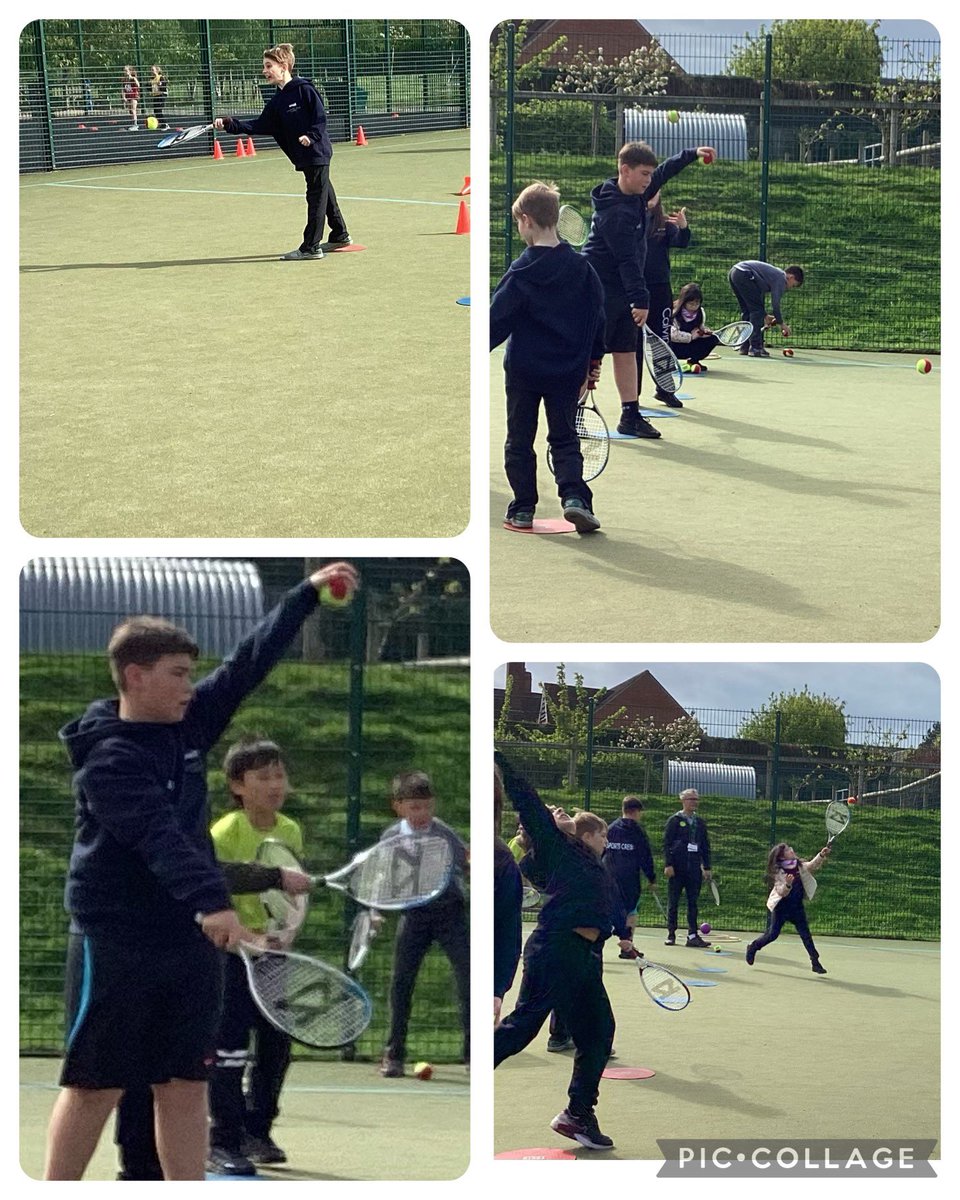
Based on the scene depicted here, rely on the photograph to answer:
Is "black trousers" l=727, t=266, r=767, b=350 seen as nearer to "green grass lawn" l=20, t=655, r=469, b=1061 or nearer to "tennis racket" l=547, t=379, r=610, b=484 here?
"tennis racket" l=547, t=379, r=610, b=484

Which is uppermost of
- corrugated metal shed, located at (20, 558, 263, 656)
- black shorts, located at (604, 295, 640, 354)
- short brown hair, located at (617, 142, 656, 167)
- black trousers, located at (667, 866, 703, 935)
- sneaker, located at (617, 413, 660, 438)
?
short brown hair, located at (617, 142, 656, 167)

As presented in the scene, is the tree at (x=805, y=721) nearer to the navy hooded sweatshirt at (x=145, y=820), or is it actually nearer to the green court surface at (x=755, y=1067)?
the green court surface at (x=755, y=1067)

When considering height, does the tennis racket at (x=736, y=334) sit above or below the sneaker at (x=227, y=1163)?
above

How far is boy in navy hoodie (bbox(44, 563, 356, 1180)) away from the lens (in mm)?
2797

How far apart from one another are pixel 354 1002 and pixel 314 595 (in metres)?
0.92

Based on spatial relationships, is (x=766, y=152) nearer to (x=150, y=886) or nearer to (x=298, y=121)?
(x=298, y=121)

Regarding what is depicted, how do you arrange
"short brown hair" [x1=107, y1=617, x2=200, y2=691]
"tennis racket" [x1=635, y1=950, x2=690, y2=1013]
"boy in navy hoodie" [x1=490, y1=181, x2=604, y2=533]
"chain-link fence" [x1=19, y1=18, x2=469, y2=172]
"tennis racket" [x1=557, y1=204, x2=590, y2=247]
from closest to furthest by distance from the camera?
"short brown hair" [x1=107, y1=617, x2=200, y2=691]
"tennis racket" [x1=635, y1=950, x2=690, y2=1013]
"boy in navy hoodie" [x1=490, y1=181, x2=604, y2=533]
"tennis racket" [x1=557, y1=204, x2=590, y2=247]
"chain-link fence" [x1=19, y1=18, x2=469, y2=172]

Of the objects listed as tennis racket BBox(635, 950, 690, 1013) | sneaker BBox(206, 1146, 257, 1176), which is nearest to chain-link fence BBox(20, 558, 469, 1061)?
tennis racket BBox(635, 950, 690, 1013)

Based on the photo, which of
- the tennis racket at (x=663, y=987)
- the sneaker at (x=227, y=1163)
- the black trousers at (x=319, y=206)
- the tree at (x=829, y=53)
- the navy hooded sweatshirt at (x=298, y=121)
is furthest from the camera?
the tree at (x=829, y=53)

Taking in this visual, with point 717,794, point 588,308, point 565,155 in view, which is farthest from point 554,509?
Result: point 565,155

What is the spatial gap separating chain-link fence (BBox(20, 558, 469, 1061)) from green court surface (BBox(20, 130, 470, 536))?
173 mm

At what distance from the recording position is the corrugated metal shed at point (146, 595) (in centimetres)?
434

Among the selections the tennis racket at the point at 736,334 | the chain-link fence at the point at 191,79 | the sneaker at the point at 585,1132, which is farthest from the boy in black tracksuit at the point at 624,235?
the chain-link fence at the point at 191,79

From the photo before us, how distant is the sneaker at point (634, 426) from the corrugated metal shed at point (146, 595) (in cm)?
201
